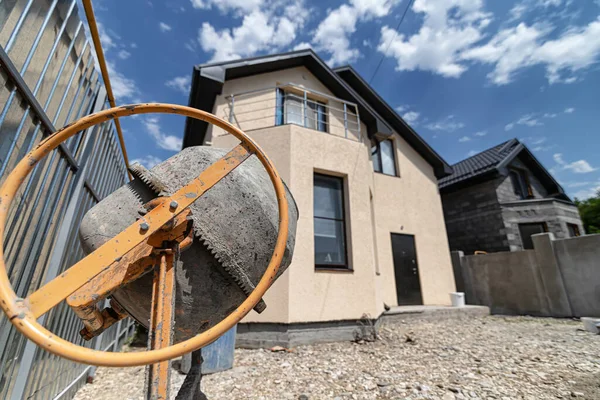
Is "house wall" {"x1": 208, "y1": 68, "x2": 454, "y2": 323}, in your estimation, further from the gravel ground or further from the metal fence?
the metal fence

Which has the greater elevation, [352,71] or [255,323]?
[352,71]

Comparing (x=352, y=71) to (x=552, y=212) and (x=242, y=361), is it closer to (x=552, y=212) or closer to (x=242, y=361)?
(x=242, y=361)

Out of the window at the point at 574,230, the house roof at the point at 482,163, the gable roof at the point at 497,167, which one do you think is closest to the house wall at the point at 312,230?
the gable roof at the point at 497,167

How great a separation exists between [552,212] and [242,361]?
44.7 ft

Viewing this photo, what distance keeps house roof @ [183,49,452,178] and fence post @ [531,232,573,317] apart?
4073 mm

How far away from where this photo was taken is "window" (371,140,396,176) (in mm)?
9234

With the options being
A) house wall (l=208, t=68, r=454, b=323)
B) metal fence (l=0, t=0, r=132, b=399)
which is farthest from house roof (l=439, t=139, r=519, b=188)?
metal fence (l=0, t=0, r=132, b=399)

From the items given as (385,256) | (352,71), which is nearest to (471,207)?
(385,256)

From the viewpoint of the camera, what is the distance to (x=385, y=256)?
7734 millimetres

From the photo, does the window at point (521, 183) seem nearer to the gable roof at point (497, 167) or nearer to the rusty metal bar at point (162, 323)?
the gable roof at point (497, 167)

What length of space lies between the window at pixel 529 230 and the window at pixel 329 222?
9.84 m

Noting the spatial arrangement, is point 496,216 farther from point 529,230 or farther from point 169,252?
point 169,252

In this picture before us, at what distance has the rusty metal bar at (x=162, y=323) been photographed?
0.87 metres

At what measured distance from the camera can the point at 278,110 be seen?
6812mm
